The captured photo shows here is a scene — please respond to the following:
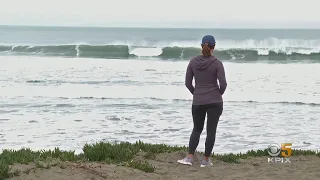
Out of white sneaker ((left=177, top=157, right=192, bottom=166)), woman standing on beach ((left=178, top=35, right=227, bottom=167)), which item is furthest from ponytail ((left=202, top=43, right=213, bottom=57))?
white sneaker ((left=177, top=157, right=192, bottom=166))

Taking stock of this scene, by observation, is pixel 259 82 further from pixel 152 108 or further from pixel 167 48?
pixel 167 48

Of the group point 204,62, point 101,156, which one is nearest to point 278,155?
point 204,62

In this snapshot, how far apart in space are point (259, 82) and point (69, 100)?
9758mm

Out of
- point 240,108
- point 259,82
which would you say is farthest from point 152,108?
point 259,82

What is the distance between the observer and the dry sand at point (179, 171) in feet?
19.7

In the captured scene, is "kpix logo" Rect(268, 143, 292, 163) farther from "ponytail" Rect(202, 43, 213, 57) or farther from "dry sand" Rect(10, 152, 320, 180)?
"ponytail" Rect(202, 43, 213, 57)

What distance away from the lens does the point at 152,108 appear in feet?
49.8

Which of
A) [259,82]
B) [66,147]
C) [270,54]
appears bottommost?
[66,147]

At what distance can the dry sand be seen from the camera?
6020 millimetres

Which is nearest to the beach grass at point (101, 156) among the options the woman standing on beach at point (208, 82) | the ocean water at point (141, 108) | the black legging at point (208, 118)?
the black legging at point (208, 118)

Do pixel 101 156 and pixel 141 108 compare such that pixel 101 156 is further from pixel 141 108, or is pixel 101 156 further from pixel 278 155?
pixel 141 108

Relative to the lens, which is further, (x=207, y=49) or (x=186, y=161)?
(x=186, y=161)

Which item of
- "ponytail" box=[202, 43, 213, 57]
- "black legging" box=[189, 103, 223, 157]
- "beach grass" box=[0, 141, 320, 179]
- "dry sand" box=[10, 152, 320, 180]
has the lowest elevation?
"dry sand" box=[10, 152, 320, 180]

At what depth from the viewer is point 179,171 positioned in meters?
6.78
